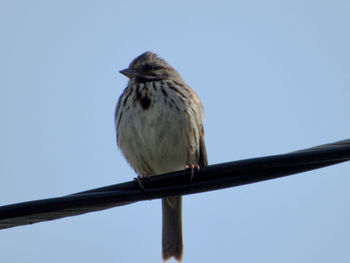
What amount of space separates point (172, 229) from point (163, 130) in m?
1.47

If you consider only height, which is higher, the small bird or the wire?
the small bird

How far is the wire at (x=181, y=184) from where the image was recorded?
3904mm

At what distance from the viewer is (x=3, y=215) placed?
3861 millimetres

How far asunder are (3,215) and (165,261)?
143 inches

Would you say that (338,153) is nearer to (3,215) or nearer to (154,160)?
(3,215)

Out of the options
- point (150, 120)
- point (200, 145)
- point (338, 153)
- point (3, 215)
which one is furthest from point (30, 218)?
point (200, 145)

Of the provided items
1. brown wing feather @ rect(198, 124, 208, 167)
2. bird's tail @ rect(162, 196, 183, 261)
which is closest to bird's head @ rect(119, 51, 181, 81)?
brown wing feather @ rect(198, 124, 208, 167)

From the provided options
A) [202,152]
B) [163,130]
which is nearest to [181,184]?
[163,130]

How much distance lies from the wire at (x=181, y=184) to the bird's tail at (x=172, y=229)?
9.67 ft

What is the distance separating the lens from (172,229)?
748 centimetres

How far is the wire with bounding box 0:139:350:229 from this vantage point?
390 centimetres

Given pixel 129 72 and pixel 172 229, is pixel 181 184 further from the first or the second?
pixel 129 72

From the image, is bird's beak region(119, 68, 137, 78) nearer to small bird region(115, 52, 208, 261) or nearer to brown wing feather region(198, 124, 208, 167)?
small bird region(115, 52, 208, 261)

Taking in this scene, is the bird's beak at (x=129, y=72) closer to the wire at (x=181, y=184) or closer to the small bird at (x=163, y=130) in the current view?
the small bird at (x=163, y=130)
